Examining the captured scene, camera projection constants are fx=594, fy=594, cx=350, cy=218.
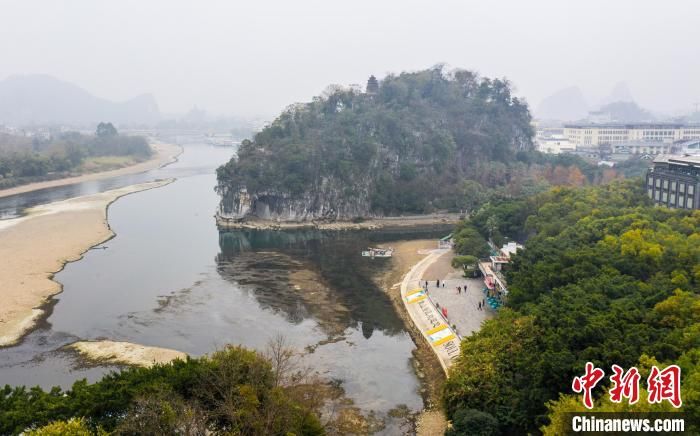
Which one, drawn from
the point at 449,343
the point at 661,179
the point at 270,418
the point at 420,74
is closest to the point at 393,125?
the point at 420,74

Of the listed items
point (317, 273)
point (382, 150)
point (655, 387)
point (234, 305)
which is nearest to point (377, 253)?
point (317, 273)

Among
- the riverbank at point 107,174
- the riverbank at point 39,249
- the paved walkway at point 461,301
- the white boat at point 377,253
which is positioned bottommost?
the white boat at point 377,253

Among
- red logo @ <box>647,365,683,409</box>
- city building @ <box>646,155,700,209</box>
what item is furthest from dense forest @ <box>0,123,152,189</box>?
red logo @ <box>647,365,683,409</box>

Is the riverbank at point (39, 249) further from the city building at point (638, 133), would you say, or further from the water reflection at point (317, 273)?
the city building at point (638, 133)

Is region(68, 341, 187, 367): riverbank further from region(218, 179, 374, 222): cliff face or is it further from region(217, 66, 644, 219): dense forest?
region(217, 66, 644, 219): dense forest

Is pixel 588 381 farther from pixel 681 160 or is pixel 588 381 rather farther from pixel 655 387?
pixel 681 160

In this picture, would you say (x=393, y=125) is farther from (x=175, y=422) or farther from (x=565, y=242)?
(x=175, y=422)

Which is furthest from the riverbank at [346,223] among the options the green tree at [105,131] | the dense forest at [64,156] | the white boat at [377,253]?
the green tree at [105,131]
